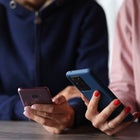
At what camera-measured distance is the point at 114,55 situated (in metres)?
1.15

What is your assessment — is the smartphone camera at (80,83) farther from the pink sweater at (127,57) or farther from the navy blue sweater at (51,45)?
the navy blue sweater at (51,45)

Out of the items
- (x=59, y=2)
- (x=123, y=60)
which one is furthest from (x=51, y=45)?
(x=123, y=60)

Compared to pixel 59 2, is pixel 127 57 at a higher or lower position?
lower

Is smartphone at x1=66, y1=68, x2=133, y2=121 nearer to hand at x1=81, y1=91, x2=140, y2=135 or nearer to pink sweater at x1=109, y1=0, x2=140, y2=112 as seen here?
hand at x1=81, y1=91, x2=140, y2=135

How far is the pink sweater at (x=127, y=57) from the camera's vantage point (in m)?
1.07

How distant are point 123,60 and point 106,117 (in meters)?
0.33

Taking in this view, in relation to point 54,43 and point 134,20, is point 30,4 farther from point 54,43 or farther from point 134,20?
point 134,20

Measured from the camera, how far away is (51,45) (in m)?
1.25

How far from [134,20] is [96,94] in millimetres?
386

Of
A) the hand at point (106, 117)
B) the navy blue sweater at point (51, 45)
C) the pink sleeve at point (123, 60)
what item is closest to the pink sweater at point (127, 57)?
the pink sleeve at point (123, 60)

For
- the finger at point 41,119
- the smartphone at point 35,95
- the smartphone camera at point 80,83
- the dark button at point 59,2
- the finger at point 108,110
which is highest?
the dark button at point 59,2

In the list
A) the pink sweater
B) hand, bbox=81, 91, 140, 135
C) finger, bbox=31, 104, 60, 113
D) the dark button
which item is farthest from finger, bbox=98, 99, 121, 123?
the dark button

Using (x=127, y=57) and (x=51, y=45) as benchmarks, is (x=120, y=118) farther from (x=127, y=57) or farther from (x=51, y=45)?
(x=51, y=45)

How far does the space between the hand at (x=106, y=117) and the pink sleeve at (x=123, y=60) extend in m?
0.22
